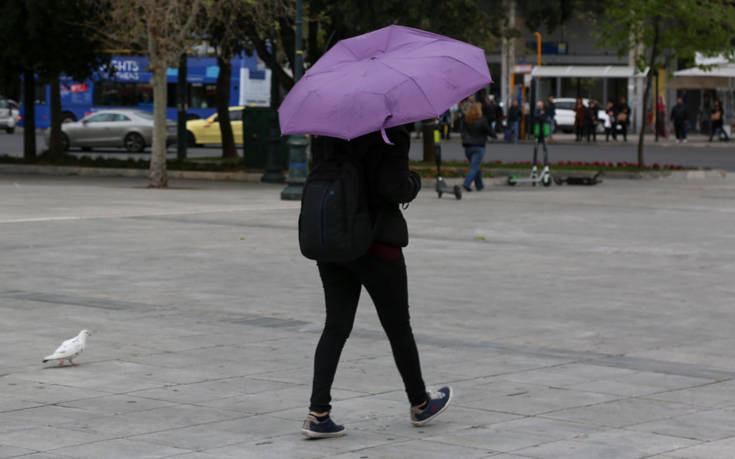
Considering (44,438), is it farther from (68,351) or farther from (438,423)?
(438,423)

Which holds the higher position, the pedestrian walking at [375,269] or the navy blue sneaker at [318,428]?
the pedestrian walking at [375,269]

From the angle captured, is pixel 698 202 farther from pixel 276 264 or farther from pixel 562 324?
pixel 562 324

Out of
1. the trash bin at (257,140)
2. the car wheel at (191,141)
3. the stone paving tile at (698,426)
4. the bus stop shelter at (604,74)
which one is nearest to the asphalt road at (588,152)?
the car wheel at (191,141)

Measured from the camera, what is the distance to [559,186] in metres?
24.7

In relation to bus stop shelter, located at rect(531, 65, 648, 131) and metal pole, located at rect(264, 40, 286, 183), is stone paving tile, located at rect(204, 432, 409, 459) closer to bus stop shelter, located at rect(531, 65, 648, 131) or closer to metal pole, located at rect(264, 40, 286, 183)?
metal pole, located at rect(264, 40, 286, 183)

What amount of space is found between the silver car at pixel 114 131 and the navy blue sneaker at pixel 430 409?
117 feet

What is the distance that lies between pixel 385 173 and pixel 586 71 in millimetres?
55198

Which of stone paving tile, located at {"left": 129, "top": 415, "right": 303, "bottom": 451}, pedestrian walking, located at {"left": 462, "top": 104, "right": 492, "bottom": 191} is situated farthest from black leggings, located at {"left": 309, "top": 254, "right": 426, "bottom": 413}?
pedestrian walking, located at {"left": 462, "top": 104, "right": 492, "bottom": 191}

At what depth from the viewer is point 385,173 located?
5.58 m

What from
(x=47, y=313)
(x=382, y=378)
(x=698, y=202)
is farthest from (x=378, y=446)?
(x=698, y=202)

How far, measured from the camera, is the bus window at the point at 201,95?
51.2 m

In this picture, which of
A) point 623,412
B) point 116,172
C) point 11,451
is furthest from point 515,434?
Answer: point 116,172

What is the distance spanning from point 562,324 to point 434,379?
84.8 inches

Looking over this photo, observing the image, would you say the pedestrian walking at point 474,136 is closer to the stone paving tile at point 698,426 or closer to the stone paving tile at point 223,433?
the stone paving tile at point 698,426
